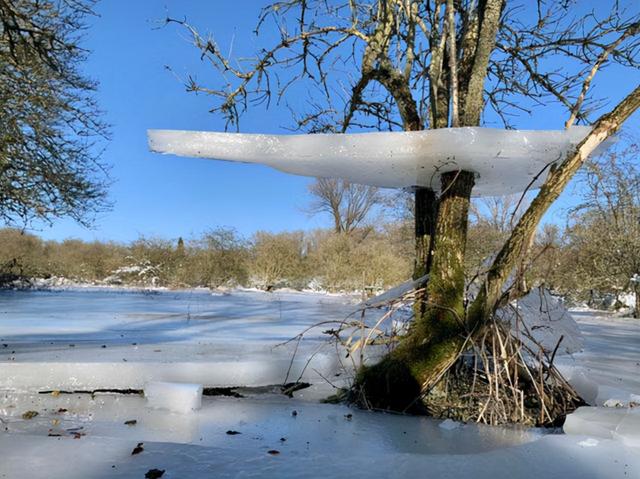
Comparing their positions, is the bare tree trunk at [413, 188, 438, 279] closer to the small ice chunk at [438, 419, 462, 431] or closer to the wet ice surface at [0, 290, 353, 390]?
the wet ice surface at [0, 290, 353, 390]

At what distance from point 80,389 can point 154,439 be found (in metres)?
1.16

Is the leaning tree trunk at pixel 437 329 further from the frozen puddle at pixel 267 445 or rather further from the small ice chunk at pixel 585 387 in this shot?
the small ice chunk at pixel 585 387

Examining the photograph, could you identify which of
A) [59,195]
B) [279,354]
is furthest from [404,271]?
[279,354]

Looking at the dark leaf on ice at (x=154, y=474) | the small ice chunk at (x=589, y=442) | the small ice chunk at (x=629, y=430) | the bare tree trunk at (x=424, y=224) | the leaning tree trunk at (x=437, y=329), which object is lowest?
the dark leaf on ice at (x=154, y=474)

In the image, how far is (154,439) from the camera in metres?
1.85

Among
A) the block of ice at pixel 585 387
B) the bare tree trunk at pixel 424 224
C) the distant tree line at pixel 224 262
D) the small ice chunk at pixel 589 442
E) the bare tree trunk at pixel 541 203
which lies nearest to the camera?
the small ice chunk at pixel 589 442

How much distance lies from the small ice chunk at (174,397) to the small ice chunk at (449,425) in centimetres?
130

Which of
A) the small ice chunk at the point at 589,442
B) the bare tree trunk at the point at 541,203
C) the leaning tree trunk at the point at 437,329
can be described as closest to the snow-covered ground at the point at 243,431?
the small ice chunk at the point at 589,442

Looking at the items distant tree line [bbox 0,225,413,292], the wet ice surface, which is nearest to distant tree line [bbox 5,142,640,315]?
distant tree line [bbox 0,225,413,292]

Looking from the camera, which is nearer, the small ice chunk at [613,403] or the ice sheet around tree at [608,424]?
the ice sheet around tree at [608,424]

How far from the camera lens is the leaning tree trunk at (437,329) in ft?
8.21

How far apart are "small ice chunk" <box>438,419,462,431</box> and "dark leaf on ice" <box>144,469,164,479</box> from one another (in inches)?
54.9

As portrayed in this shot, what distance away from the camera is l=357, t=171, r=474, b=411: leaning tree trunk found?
98.6 inches

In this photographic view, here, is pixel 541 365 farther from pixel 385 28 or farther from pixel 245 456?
pixel 385 28
